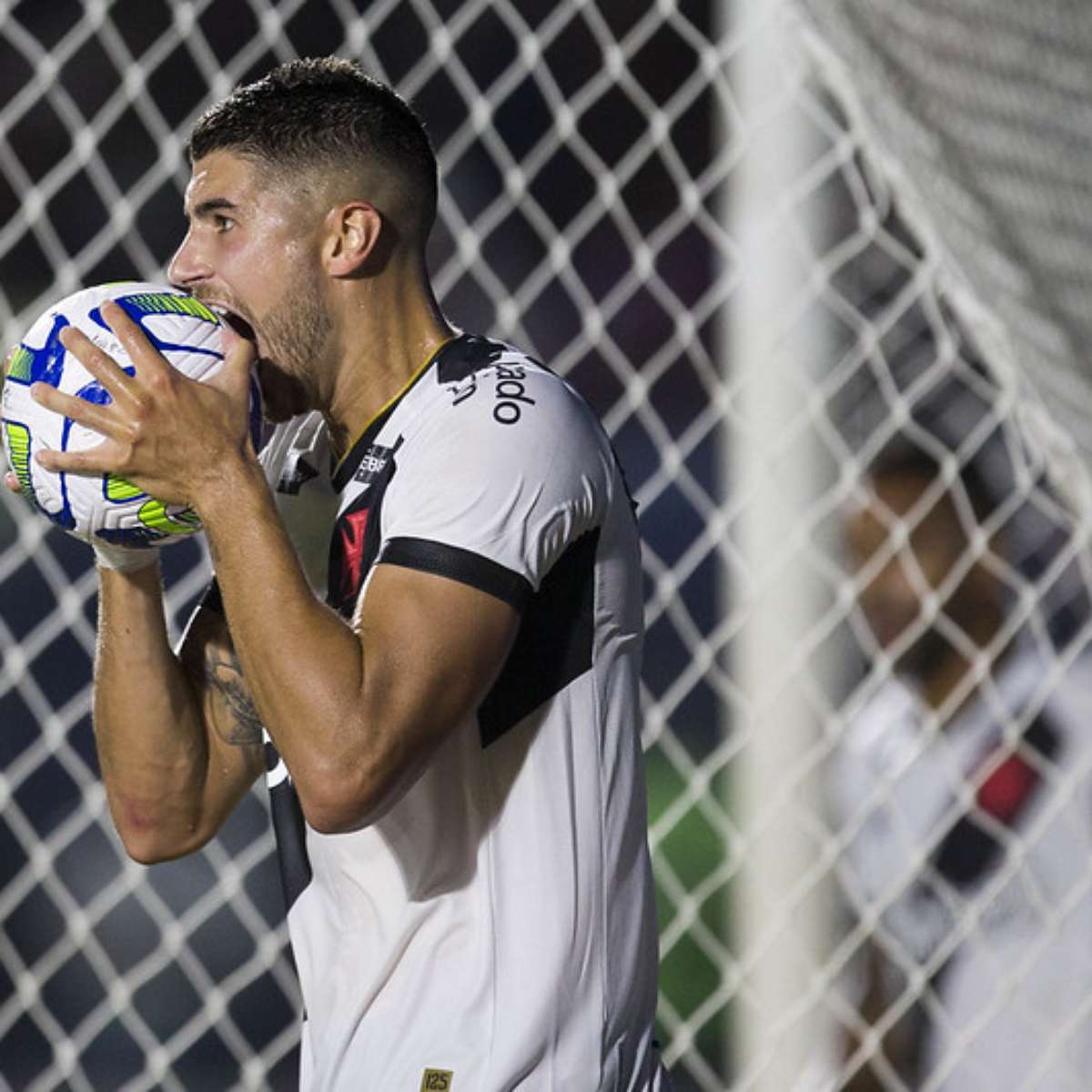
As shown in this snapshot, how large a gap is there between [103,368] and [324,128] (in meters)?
0.39

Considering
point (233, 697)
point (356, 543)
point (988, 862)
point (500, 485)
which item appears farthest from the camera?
point (988, 862)

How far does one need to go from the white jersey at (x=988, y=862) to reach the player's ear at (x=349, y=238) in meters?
1.55

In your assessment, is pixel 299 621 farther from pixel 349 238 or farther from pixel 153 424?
pixel 349 238

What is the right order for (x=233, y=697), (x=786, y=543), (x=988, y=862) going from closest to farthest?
(x=233, y=697), (x=786, y=543), (x=988, y=862)

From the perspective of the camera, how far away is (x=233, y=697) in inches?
76.7

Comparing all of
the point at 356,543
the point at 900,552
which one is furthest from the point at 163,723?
the point at 900,552

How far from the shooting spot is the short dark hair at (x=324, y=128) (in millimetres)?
1822

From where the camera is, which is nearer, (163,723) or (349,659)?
(349,659)

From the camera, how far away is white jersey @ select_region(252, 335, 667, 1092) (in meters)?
1.60

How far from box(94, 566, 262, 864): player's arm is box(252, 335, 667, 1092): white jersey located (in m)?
0.24

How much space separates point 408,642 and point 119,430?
0.92 feet

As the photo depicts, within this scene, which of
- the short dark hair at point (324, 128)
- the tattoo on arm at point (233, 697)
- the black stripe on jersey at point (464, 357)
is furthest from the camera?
the tattoo on arm at point (233, 697)

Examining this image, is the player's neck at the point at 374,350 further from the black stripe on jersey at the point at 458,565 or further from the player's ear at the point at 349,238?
the black stripe on jersey at the point at 458,565

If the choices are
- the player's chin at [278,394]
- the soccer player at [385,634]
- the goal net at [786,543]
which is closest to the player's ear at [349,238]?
the soccer player at [385,634]
